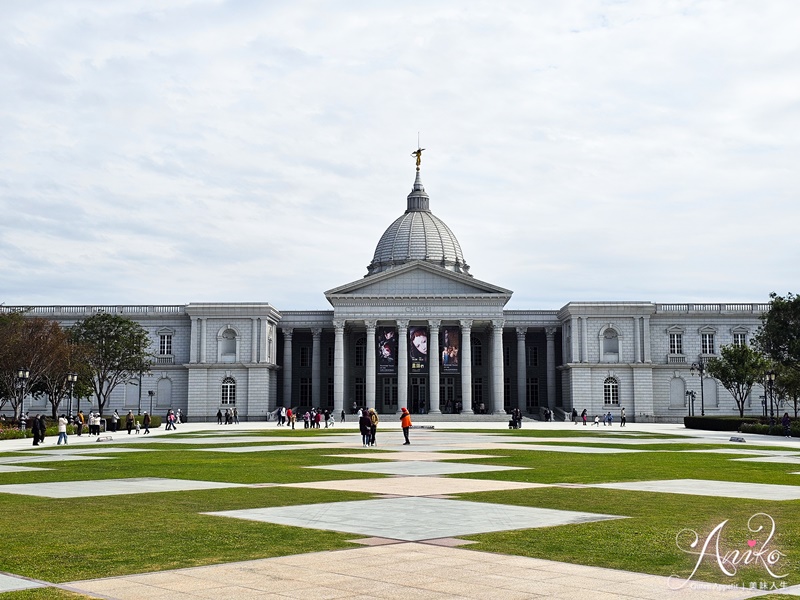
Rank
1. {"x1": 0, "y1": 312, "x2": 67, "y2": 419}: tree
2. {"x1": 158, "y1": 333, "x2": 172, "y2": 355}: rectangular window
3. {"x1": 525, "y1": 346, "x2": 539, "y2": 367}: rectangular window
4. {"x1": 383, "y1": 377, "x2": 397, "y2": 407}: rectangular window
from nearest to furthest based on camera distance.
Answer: {"x1": 0, "y1": 312, "x2": 67, "y2": 419}: tree, {"x1": 158, "y1": 333, "x2": 172, "y2": 355}: rectangular window, {"x1": 383, "y1": 377, "x2": 397, "y2": 407}: rectangular window, {"x1": 525, "y1": 346, "x2": 539, "y2": 367}: rectangular window

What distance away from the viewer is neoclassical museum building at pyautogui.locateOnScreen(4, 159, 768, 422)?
103 meters

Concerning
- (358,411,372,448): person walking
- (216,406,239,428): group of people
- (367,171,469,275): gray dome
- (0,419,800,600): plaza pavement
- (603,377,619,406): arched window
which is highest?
(367,171,469,275): gray dome

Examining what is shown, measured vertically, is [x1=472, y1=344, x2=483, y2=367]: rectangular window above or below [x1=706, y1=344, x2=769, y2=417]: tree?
above

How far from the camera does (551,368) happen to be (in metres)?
110

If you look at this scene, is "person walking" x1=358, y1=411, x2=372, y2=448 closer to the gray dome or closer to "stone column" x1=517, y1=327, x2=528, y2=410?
"stone column" x1=517, y1=327, x2=528, y2=410

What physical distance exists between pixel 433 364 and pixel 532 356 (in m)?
18.5

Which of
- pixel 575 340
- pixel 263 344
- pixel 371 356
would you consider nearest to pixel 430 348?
pixel 371 356

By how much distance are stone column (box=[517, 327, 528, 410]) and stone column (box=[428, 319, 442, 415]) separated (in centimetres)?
1273

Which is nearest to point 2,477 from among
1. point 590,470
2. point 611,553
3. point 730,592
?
point 590,470

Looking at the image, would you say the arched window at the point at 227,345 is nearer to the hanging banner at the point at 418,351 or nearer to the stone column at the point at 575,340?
the hanging banner at the point at 418,351

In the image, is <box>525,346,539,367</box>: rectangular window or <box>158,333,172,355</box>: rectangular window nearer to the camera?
<box>158,333,172,355</box>: rectangular window

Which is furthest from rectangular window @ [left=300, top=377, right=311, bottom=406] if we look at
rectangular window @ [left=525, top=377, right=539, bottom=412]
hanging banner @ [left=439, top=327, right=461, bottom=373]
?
rectangular window @ [left=525, top=377, right=539, bottom=412]

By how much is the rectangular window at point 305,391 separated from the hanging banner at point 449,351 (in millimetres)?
19161

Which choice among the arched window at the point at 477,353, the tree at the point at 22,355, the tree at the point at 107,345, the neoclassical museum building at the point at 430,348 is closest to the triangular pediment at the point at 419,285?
the neoclassical museum building at the point at 430,348
